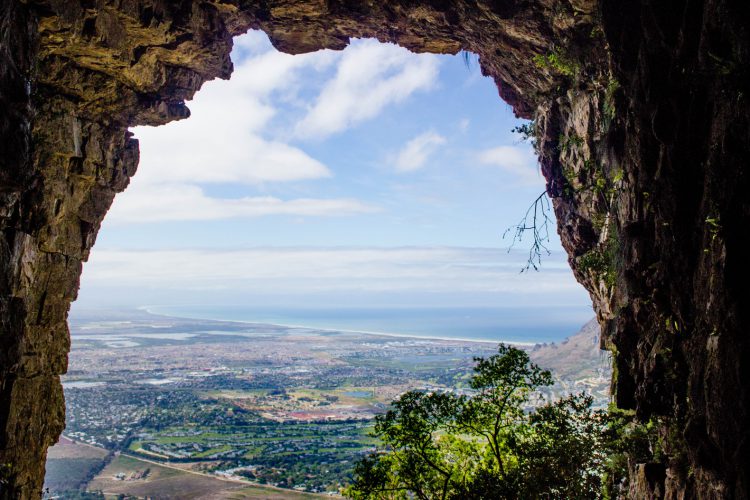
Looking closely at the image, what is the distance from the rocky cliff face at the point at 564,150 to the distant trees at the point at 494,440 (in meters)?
1.32

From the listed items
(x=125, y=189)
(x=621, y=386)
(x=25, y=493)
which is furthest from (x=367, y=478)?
(x=125, y=189)

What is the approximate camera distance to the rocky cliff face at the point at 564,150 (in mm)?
7844

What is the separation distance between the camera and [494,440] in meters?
12.9

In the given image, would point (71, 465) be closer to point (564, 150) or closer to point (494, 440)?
point (494, 440)

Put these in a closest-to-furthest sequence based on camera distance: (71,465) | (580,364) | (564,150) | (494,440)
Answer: (494,440) → (564,150) → (71,465) → (580,364)

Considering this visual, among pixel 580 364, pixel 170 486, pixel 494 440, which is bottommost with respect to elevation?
pixel 170 486

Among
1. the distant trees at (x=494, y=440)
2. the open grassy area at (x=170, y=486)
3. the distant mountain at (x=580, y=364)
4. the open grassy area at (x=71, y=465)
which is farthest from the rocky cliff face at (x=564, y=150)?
the open grassy area at (x=71, y=465)

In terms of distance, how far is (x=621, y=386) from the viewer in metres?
12.8

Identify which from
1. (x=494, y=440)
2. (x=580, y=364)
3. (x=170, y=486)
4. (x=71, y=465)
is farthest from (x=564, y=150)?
(x=71, y=465)

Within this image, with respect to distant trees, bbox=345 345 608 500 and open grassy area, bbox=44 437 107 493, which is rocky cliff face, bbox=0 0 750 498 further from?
open grassy area, bbox=44 437 107 493

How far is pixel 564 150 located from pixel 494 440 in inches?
376

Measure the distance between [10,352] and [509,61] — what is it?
59.4ft

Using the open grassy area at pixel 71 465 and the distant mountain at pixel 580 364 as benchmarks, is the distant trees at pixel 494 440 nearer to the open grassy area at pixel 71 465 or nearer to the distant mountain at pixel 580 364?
the distant mountain at pixel 580 364

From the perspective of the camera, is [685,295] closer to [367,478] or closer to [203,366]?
[367,478]
